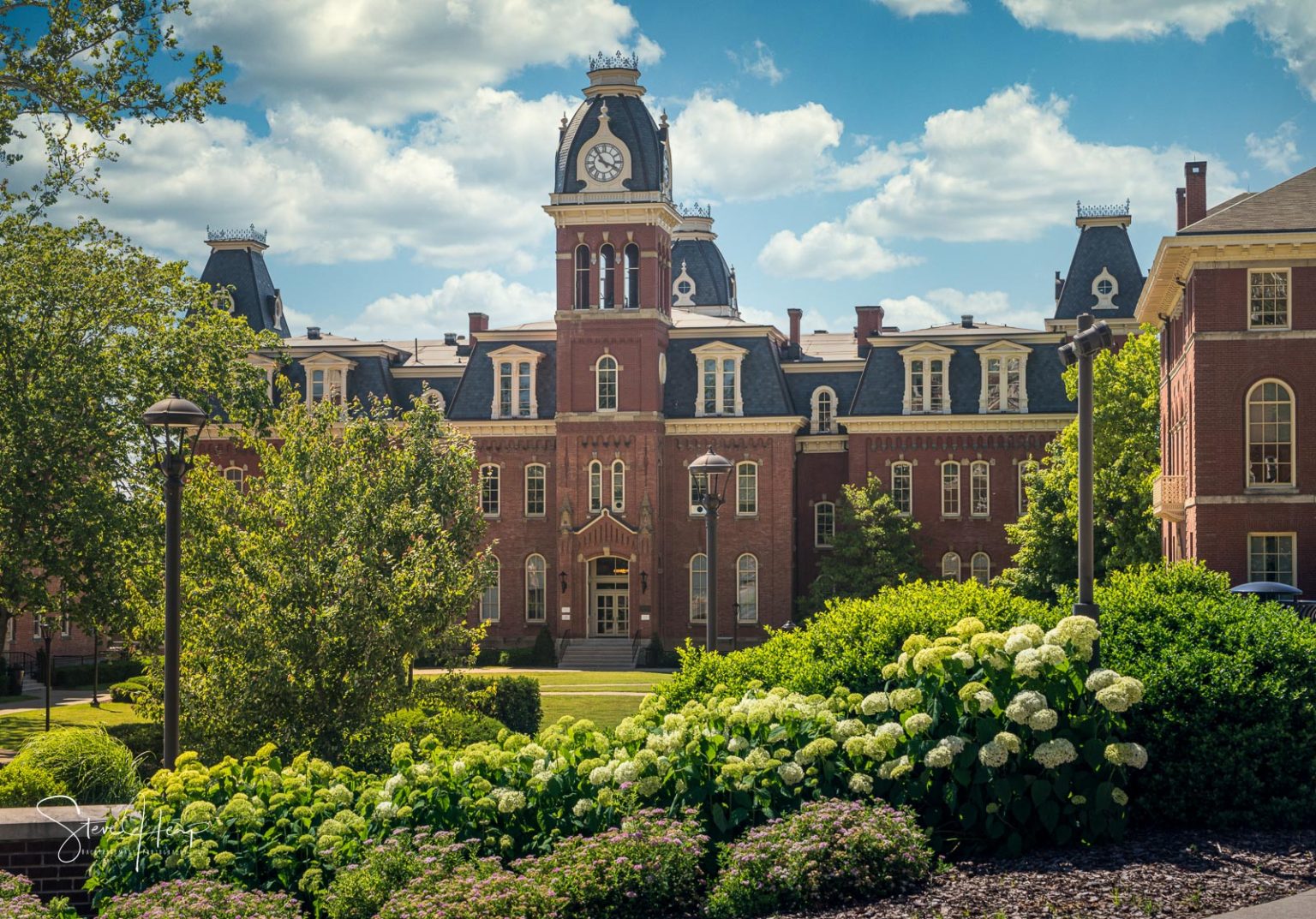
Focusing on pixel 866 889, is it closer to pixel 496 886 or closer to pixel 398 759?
pixel 496 886

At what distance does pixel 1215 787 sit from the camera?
11750 mm

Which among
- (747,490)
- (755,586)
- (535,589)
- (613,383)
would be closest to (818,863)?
(755,586)

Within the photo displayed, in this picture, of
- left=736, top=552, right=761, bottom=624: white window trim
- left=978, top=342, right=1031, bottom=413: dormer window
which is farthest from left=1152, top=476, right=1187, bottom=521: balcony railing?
left=736, top=552, right=761, bottom=624: white window trim

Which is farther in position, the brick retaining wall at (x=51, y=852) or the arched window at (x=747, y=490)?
the arched window at (x=747, y=490)

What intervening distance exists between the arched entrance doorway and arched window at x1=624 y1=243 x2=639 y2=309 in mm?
9622

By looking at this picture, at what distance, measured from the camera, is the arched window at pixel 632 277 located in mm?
59531

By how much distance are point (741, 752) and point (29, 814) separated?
5.52 metres

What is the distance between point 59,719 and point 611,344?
27.6m

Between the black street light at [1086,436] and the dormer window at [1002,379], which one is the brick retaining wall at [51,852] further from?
the dormer window at [1002,379]

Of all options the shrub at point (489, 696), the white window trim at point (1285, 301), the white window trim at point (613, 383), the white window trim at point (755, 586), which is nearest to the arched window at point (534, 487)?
the white window trim at point (613, 383)

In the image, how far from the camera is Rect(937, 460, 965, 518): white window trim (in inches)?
2366

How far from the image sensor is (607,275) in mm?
59750

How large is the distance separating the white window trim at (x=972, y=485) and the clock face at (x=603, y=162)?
17.3m

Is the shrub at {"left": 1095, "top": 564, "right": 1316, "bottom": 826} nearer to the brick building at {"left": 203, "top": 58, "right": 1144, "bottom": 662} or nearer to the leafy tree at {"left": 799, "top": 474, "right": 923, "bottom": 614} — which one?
the leafy tree at {"left": 799, "top": 474, "right": 923, "bottom": 614}
